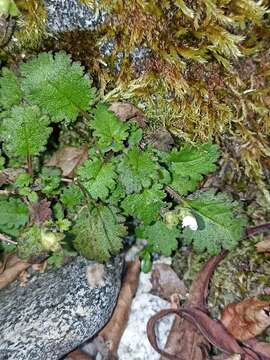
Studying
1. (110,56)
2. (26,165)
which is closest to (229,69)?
(110,56)

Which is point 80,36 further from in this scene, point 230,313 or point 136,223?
point 230,313

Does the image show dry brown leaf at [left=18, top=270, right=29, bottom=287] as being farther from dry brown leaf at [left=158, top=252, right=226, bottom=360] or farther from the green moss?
the green moss

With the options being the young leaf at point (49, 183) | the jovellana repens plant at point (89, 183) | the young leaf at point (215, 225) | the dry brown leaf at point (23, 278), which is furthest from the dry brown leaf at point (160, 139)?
the dry brown leaf at point (23, 278)

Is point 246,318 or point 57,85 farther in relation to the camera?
point 246,318

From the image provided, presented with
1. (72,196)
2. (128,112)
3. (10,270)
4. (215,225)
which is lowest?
(215,225)

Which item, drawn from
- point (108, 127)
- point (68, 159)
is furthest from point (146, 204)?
point (68, 159)

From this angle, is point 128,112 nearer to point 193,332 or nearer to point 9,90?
point 9,90

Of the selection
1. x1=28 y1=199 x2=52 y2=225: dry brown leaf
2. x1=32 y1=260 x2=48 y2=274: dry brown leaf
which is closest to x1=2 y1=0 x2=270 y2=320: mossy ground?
x1=28 y1=199 x2=52 y2=225: dry brown leaf
